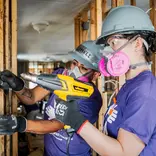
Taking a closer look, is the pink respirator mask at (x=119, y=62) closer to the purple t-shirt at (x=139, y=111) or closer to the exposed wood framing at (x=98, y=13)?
the purple t-shirt at (x=139, y=111)

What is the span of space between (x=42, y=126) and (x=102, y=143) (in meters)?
0.67

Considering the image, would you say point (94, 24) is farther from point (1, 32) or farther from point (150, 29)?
point (150, 29)

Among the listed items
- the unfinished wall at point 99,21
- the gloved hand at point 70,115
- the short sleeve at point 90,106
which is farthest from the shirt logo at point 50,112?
the unfinished wall at point 99,21

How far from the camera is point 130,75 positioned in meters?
1.27

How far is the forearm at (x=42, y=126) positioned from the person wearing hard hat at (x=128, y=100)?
42 centimetres

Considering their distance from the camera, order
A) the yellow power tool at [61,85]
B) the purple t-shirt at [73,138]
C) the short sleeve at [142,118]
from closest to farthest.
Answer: the short sleeve at [142,118], the yellow power tool at [61,85], the purple t-shirt at [73,138]

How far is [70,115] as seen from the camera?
3.81 ft

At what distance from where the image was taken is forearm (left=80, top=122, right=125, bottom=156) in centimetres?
104

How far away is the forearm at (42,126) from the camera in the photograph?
1564 mm

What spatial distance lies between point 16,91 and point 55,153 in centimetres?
57

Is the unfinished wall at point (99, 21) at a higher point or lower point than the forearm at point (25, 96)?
higher

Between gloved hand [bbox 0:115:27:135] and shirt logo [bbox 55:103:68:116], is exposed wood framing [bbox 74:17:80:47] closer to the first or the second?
gloved hand [bbox 0:115:27:135]

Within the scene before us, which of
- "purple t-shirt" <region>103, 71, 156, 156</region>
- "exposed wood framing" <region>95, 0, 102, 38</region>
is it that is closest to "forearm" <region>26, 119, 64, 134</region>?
"purple t-shirt" <region>103, 71, 156, 156</region>

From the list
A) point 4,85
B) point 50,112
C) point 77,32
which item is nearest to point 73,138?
point 50,112
